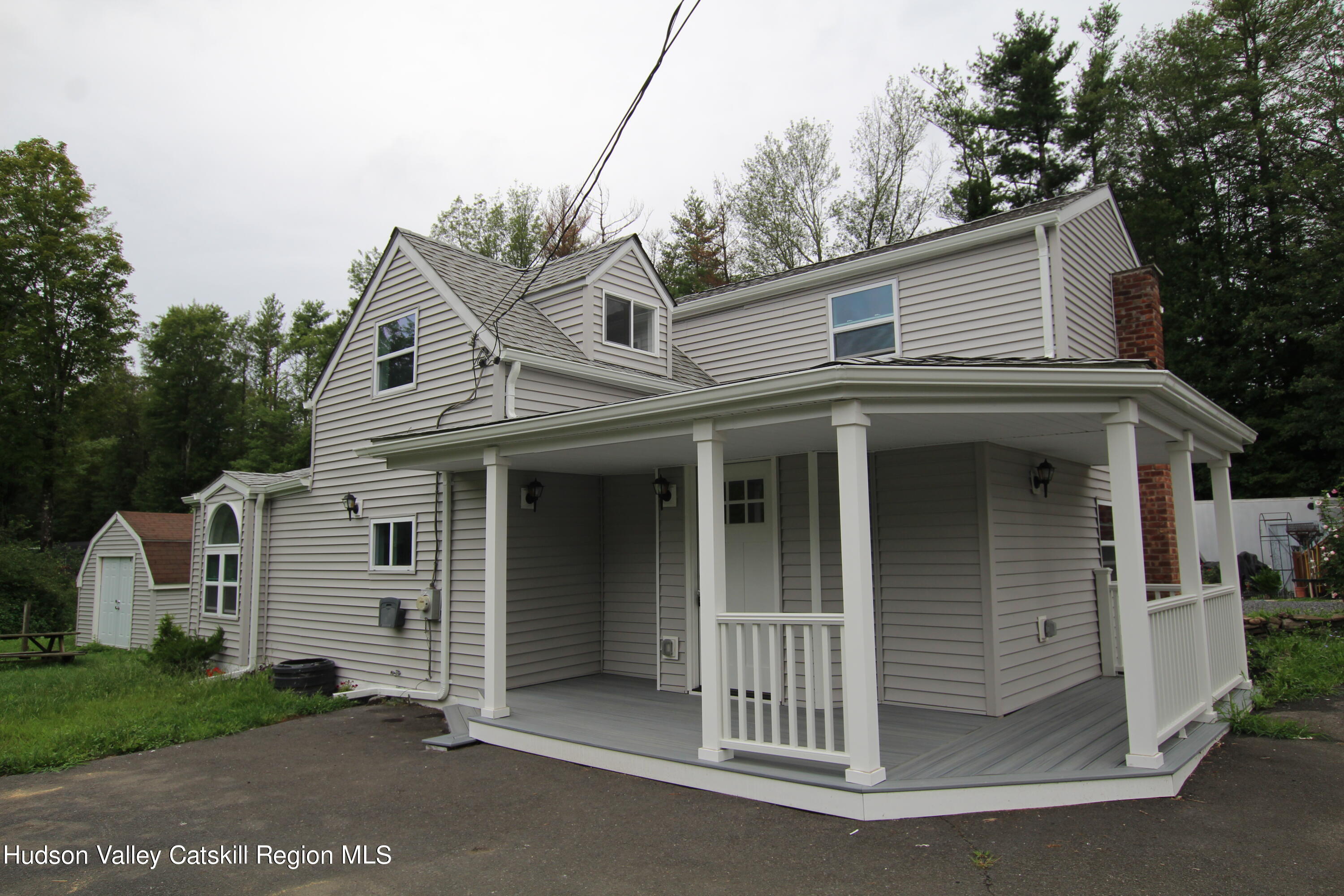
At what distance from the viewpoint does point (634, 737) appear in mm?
6215

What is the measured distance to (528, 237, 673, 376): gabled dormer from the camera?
1010cm

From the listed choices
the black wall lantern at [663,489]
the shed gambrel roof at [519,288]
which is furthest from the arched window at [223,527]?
the black wall lantern at [663,489]

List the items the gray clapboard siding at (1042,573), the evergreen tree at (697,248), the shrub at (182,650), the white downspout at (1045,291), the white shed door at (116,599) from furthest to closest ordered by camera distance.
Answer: the evergreen tree at (697,248)
the white shed door at (116,599)
the shrub at (182,650)
the white downspout at (1045,291)
the gray clapboard siding at (1042,573)

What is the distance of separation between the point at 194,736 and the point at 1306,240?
27.2 m

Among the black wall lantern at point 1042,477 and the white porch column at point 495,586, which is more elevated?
the black wall lantern at point 1042,477

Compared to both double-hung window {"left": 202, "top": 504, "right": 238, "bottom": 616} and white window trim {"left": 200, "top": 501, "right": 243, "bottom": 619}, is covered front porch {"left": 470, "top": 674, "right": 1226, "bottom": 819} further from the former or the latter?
double-hung window {"left": 202, "top": 504, "right": 238, "bottom": 616}

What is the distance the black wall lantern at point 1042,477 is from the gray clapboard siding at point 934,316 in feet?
4.14

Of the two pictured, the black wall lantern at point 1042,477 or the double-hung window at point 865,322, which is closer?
the black wall lantern at point 1042,477

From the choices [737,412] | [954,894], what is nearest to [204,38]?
[737,412]

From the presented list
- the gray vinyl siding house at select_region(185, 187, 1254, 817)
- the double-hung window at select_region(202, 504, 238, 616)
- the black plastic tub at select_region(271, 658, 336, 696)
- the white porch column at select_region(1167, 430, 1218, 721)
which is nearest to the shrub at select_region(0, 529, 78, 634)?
the double-hung window at select_region(202, 504, 238, 616)

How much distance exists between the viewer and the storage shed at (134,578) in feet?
56.1

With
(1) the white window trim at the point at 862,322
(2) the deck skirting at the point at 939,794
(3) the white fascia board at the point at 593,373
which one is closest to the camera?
(2) the deck skirting at the point at 939,794

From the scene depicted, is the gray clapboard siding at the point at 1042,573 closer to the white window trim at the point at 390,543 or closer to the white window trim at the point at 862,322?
the white window trim at the point at 862,322

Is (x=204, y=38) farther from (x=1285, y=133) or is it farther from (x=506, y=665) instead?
(x=1285, y=133)
